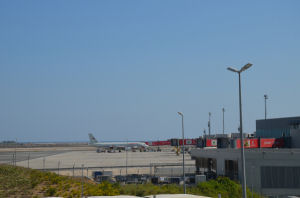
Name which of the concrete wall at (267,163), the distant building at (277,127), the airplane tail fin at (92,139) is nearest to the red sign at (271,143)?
the distant building at (277,127)

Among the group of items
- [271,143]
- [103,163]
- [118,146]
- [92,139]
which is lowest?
[103,163]

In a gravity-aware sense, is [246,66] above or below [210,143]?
above

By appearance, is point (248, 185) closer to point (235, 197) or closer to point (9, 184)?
point (235, 197)

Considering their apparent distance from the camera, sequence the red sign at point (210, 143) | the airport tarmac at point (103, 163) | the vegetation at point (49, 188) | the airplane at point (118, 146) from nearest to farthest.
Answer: the vegetation at point (49, 188) → the airport tarmac at point (103, 163) → the red sign at point (210, 143) → the airplane at point (118, 146)

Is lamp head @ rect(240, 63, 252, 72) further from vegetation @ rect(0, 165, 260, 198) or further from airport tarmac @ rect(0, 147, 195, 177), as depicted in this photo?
airport tarmac @ rect(0, 147, 195, 177)

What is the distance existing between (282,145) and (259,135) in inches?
561

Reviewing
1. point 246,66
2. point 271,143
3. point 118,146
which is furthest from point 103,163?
point 118,146

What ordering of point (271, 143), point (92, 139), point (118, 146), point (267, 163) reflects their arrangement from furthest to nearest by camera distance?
point (92, 139) → point (118, 146) → point (271, 143) → point (267, 163)

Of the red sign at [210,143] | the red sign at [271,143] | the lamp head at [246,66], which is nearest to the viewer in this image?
the lamp head at [246,66]

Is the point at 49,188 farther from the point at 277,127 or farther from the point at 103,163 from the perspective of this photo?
the point at 277,127

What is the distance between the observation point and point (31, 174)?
30516 millimetres

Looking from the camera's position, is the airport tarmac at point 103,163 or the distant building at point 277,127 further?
the distant building at point 277,127

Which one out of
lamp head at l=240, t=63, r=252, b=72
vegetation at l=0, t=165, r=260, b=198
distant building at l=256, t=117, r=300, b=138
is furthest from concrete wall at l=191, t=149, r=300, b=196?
distant building at l=256, t=117, r=300, b=138

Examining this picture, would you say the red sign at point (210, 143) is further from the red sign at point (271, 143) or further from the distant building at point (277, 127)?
the red sign at point (271, 143)
